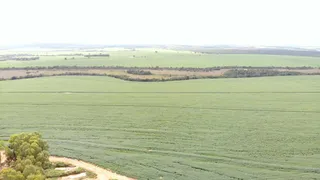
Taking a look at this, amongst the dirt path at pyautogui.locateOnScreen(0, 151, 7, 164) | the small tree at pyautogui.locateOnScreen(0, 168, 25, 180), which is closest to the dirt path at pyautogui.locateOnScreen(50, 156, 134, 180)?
the dirt path at pyautogui.locateOnScreen(0, 151, 7, 164)

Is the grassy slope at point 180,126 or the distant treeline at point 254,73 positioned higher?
the distant treeline at point 254,73

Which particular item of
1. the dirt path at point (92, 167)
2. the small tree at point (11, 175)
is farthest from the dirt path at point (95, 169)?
the small tree at point (11, 175)

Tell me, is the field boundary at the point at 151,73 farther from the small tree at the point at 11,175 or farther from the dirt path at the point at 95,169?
the small tree at the point at 11,175

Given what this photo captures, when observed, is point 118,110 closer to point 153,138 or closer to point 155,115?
point 155,115

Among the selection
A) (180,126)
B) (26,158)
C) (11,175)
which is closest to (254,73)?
(180,126)

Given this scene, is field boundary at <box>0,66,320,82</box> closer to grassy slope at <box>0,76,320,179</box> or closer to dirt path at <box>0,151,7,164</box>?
grassy slope at <box>0,76,320,179</box>

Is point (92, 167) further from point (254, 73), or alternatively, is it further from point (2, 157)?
point (254, 73)

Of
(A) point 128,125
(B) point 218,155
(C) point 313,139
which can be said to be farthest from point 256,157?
(A) point 128,125
